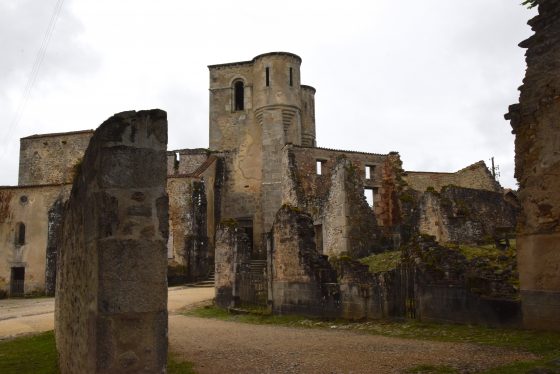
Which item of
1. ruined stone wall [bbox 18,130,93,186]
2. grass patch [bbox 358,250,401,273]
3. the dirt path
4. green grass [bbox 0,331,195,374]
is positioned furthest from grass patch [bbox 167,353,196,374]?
ruined stone wall [bbox 18,130,93,186]

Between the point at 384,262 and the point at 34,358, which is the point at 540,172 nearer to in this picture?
the point at 384,262

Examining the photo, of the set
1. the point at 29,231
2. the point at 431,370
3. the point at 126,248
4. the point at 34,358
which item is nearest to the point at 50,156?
the point at 29,231

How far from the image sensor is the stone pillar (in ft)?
31.1

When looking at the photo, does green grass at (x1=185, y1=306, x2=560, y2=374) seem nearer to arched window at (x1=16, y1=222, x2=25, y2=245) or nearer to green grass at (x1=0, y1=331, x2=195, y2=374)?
green grass at (x1=0, y1=331, x2=195, y2=374)

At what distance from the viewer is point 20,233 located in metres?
28.1

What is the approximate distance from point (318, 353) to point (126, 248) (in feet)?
16.3

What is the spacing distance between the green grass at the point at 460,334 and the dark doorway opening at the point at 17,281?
1720 cm

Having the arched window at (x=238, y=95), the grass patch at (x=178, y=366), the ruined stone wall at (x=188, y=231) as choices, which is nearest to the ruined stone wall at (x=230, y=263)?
the grass patch at (x=178, y=366)

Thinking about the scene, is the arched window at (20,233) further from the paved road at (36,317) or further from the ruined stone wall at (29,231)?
the paved road at (36,317)

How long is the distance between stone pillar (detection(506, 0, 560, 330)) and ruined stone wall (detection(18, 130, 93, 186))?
92.9 feet

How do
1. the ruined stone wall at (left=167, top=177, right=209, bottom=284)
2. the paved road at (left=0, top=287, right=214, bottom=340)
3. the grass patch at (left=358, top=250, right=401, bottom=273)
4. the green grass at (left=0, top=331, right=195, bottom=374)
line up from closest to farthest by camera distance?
the green grass at (left=0, top=331, right=195, bottom=374), the paved road at (left=0, top=287, right=214, bottom=340), the grass patch at (left=358, top=250, right=401, bottom=273), the ruined stone wall at (left=167, top=177, right=209, bottom=284)

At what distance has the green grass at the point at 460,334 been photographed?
6.72m

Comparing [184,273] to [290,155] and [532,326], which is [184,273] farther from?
[532,326]

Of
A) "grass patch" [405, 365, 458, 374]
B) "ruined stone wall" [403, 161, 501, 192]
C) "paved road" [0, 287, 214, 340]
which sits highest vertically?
"ruined stone wall" [403, 161, 501, 192]
